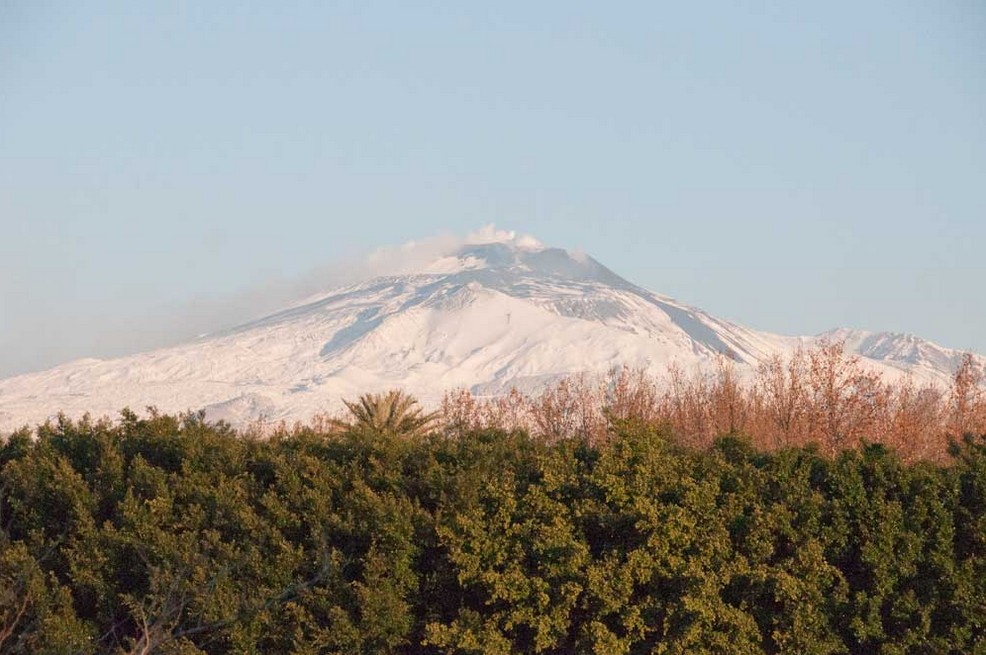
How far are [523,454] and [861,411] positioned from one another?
12.3 meters

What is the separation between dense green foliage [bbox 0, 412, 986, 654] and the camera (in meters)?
13.7

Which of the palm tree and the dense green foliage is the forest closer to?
the dense green foliage

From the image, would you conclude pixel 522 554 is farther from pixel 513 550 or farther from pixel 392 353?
pixel 392 353

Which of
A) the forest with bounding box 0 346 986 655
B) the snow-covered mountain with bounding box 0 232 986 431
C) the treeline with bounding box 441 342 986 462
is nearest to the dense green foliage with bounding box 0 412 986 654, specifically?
the forest with bounding box 0 346 986 655

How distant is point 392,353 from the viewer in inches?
7092

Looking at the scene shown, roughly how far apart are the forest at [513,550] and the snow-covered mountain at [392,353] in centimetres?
13855

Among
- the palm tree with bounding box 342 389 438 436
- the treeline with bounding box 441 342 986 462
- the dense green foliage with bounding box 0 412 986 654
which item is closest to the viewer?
the dense green foliage with bounding box 0 412 986 654

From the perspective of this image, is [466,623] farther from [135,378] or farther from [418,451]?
[135,378]

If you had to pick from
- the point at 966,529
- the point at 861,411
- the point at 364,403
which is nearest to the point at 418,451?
the point at 966,529

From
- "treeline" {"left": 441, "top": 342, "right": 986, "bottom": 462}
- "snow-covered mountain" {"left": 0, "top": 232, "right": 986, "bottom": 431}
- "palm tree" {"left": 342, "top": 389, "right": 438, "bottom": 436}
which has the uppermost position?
"palm tree" {"left": 342, "top": 389, "right": 438, "bottom": 436}

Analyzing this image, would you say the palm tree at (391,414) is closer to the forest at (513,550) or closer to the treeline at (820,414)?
the treeline at (820,414)

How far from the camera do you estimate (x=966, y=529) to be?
14.3 m

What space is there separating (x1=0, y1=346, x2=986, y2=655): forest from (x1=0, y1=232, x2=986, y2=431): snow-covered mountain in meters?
139

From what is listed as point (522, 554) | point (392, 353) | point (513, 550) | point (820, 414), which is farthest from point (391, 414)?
point (392, 353)
